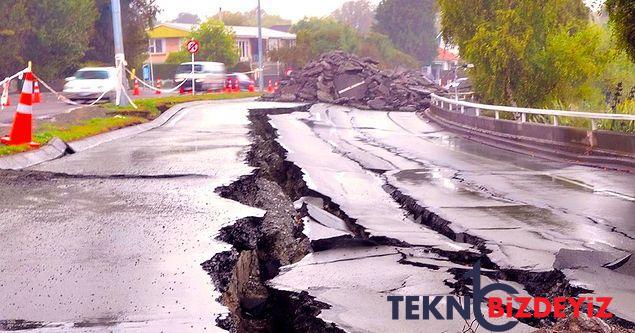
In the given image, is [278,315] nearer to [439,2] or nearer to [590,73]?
[590,73]

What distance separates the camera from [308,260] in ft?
23.6

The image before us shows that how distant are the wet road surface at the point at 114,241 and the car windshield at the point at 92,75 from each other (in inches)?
946

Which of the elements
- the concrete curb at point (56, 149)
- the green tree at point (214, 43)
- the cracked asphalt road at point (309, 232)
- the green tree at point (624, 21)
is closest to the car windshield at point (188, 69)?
the green tree at point (214, 43)

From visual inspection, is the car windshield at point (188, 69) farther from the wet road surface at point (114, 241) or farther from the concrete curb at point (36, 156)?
the wet road surface at point (114, 241)

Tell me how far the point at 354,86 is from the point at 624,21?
101 ft

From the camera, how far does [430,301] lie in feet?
19.0

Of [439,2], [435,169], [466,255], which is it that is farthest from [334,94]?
[466,255]

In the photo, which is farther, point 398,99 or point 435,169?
point 398,99

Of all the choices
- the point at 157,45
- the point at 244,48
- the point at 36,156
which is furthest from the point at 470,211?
the point at 244,48

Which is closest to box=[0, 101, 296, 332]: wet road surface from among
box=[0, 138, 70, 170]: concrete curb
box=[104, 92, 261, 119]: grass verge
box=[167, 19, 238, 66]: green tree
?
box=[0, 138, 70, 170]: concrete curb

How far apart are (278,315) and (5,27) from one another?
44.4 m

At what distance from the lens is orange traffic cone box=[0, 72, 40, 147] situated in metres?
14.3

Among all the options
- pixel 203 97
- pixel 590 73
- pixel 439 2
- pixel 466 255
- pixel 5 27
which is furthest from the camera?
pixel 5 27

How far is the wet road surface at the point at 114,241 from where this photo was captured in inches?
211
